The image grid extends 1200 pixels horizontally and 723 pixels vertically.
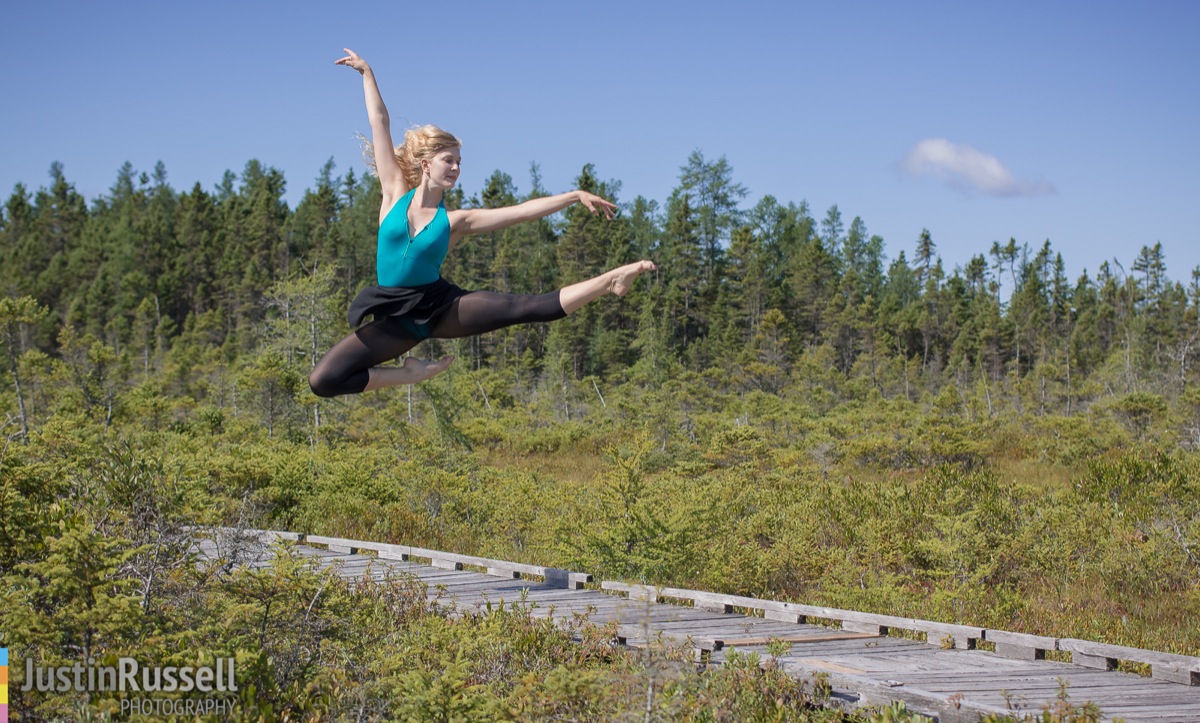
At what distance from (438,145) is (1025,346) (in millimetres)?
57520

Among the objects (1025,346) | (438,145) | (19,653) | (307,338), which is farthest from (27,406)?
(1025,346)

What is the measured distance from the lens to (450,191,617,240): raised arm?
177 inches

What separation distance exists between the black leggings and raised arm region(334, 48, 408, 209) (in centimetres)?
57

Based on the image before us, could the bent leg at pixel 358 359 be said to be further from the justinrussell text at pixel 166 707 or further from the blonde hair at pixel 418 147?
the justinrussell text at pixel 166 707

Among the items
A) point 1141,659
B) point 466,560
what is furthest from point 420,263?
point 466,560

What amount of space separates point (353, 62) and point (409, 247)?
98 cm

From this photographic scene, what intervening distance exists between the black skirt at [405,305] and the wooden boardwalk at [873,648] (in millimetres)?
1652

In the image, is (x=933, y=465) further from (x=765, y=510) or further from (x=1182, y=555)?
(x=1182, y=555)

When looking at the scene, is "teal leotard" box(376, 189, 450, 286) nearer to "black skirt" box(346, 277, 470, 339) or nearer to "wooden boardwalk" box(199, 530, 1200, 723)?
"black skirt" box(346, 277, 470, 339)

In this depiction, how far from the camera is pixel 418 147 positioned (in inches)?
188

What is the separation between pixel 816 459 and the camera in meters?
20.6

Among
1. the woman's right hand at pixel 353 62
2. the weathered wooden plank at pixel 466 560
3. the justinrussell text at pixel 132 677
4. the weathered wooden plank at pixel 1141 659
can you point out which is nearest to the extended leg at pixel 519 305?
the woman's right hand at pixel 353 62

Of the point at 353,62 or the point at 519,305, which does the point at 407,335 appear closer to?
the point at 519,305

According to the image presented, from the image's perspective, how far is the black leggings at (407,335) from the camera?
15.0ft
